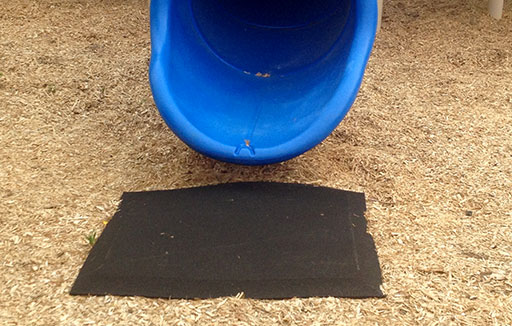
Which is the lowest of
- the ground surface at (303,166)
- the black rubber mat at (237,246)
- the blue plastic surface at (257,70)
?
the ground surface at (303,166)

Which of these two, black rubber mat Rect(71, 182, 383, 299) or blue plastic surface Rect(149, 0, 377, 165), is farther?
blue plastic surface Rect(149, 0, 377, 165)

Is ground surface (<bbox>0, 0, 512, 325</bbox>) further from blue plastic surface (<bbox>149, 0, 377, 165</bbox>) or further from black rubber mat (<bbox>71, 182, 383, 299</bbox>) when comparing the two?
blue plastic surface (<bbox>149, 0, 377, 165</bbox>)

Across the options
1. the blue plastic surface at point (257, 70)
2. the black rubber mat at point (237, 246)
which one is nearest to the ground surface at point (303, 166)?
the black rubber mat at point (237, 246)

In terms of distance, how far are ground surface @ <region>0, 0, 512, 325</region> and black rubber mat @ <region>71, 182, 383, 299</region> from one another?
64mm

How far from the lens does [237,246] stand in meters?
2.22

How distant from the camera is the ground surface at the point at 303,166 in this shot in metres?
1.95

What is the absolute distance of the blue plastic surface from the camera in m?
2.47

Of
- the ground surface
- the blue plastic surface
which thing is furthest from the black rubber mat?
the blue plastic surface

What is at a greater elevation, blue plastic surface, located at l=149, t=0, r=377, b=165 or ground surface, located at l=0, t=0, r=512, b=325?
blue plastic surface, located at l=149, t=0, r=377, b=165

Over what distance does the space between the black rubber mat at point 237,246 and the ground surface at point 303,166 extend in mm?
64

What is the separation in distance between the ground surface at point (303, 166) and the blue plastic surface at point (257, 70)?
25 cm

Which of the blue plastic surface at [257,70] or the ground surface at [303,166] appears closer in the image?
the ground surface at [303,166]

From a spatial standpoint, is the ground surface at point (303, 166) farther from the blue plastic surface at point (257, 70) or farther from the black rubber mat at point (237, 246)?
the blue plastic surface at point (257, 70)

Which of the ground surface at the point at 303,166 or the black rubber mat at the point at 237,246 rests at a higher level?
the black rubber mat at the point at 237,246
